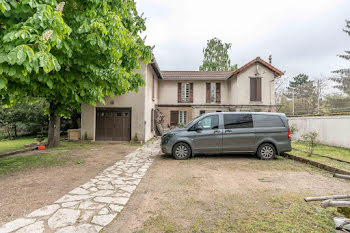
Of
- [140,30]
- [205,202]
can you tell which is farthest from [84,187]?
[140,30]

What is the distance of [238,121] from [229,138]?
0.81m

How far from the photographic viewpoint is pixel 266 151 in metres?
7.30

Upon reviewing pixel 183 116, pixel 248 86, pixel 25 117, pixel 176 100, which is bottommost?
pixel 25 117

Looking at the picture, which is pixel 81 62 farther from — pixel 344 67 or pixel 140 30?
pixel 344 67

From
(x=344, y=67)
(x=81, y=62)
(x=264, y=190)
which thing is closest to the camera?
(x=264, y=190)

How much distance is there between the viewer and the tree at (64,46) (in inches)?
117

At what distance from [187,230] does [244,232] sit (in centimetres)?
78

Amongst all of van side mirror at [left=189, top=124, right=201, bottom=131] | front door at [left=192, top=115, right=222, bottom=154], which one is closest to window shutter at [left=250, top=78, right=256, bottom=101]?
front door at [left=192, top=115, right=222, bottom=154]

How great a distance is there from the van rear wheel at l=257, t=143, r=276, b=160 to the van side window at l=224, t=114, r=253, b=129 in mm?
961

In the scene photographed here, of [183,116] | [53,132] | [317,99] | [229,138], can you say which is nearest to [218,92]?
[183,116]

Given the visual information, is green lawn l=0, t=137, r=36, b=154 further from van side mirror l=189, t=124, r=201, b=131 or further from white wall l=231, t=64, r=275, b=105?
white wall l=231, t=64, r=275, b=105

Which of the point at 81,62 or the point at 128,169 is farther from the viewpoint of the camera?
the point at 128,169

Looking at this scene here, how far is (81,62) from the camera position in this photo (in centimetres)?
473

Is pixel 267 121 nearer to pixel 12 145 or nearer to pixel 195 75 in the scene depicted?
pixel 195 75
